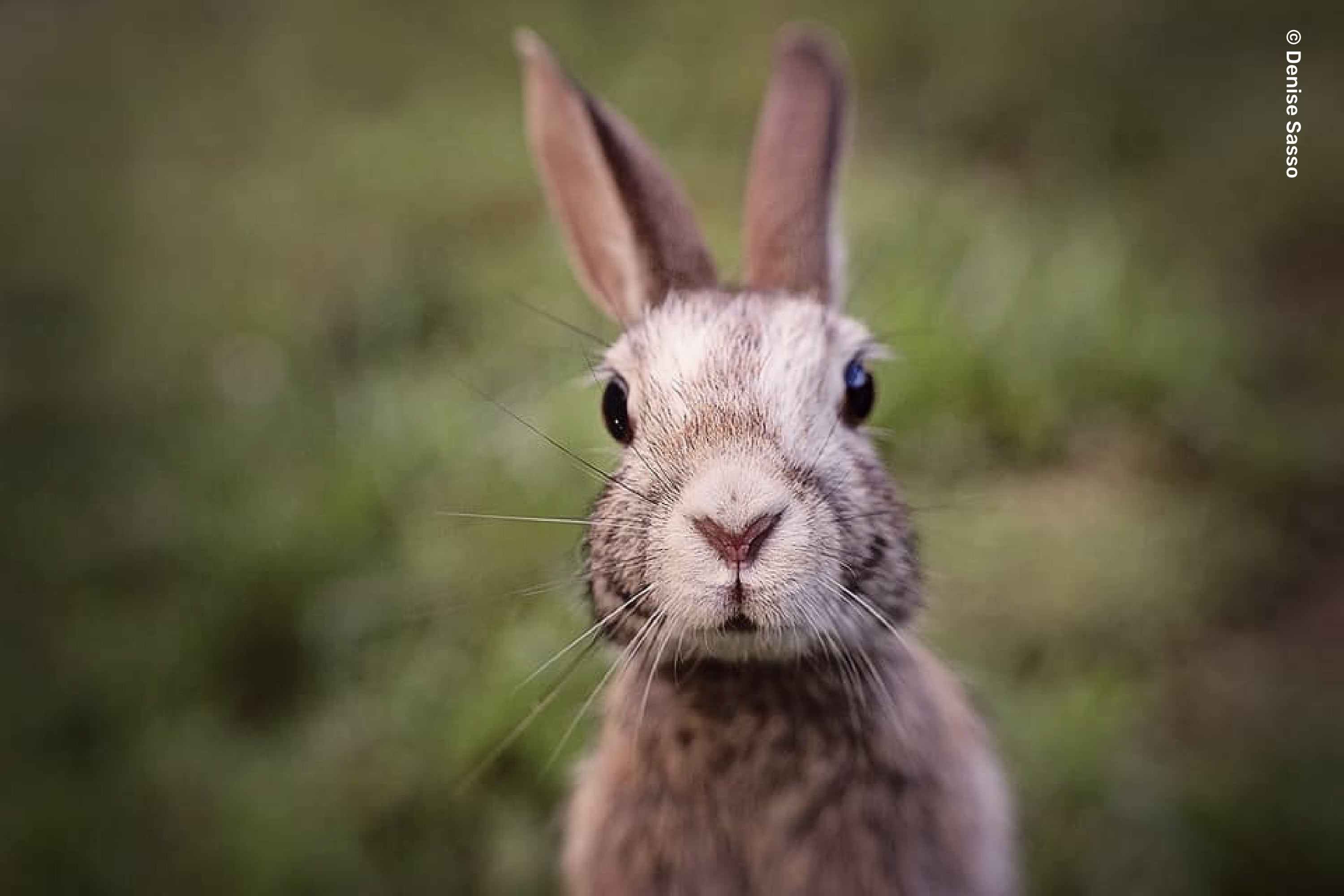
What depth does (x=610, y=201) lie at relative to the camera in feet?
4.10

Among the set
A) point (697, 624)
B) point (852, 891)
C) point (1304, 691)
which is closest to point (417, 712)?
point (852, 891)

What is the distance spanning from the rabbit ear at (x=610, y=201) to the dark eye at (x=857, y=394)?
7.5 inches

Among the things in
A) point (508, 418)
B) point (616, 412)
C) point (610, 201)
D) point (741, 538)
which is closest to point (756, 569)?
point (741, 538)

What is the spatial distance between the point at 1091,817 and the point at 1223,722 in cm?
24

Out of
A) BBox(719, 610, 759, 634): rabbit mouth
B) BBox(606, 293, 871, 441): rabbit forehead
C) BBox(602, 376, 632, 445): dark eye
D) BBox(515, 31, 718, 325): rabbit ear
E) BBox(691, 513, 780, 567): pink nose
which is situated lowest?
BBox(719, 610, 759, 634): rabbit mouth

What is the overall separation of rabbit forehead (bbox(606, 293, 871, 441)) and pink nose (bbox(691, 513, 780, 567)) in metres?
0.10

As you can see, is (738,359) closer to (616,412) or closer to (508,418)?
(616,412)

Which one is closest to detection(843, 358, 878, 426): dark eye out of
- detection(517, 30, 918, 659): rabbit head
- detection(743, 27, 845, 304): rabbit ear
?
detection(517, 30, 918, 659): rabbit head

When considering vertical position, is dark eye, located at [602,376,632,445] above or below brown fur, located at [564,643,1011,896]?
above

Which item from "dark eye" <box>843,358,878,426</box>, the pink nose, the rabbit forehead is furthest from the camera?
"dark eye" <box>843,358,878,426</box>

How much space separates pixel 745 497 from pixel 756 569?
0.18ft

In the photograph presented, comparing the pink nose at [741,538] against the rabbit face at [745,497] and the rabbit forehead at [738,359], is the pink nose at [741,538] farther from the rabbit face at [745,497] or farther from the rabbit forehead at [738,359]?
the rabbit forehead at [738,359]

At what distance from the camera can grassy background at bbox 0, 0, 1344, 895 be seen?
160 centimetres

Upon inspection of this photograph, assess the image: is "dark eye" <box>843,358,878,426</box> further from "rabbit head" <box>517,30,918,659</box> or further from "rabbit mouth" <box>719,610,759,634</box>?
"rabbit mouth" <box>719,610,759,634</box>
